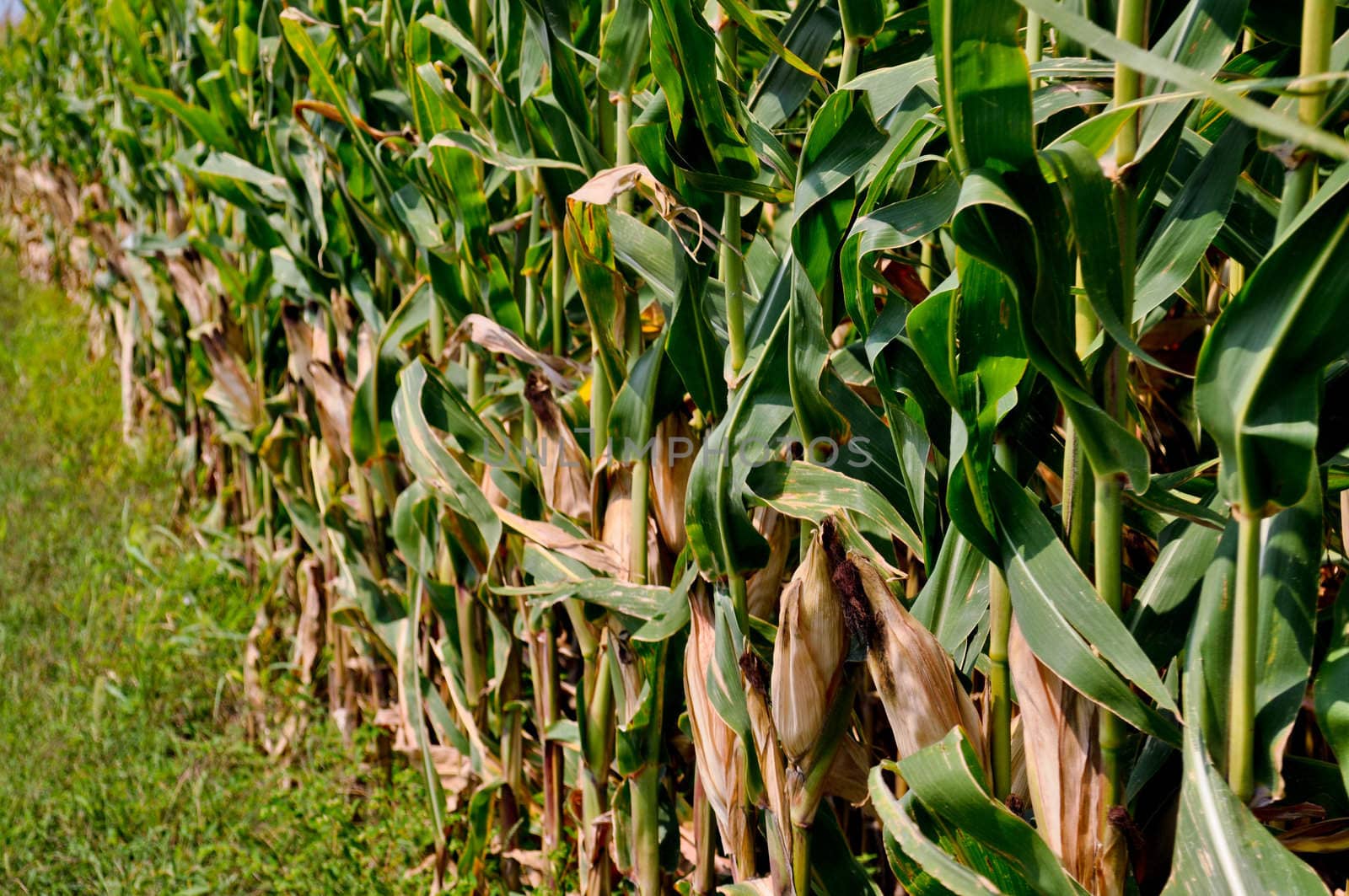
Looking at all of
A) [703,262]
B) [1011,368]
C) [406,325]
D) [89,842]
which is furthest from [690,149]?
[89,842]

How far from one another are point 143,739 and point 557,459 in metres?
1.47

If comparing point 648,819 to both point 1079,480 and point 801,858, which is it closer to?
point 801,858

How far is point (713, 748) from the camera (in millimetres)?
1029

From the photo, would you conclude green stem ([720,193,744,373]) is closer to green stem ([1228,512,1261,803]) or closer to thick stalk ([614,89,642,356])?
thick stalk ([614,89,642,356])

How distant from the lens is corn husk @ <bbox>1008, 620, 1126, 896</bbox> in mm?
724

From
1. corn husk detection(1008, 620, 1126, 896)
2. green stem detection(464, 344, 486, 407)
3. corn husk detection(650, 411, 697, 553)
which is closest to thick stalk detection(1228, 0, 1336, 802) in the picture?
corn husk detection(1008, 620, 1126, 896)

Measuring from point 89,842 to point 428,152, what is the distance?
144 cm

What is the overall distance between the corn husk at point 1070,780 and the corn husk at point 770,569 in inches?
12.6

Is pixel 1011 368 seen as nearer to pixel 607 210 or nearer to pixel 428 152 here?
pixel 607 210

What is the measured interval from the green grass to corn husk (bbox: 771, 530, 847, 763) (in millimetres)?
1161

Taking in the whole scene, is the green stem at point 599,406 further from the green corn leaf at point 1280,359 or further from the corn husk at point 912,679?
the green corn leaf at point 1280,359

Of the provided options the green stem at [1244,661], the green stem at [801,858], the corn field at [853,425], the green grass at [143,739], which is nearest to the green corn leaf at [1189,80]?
the corn field at [853,425]

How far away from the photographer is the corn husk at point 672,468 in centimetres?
116

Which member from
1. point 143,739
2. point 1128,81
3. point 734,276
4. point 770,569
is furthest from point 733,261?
point 143,739
